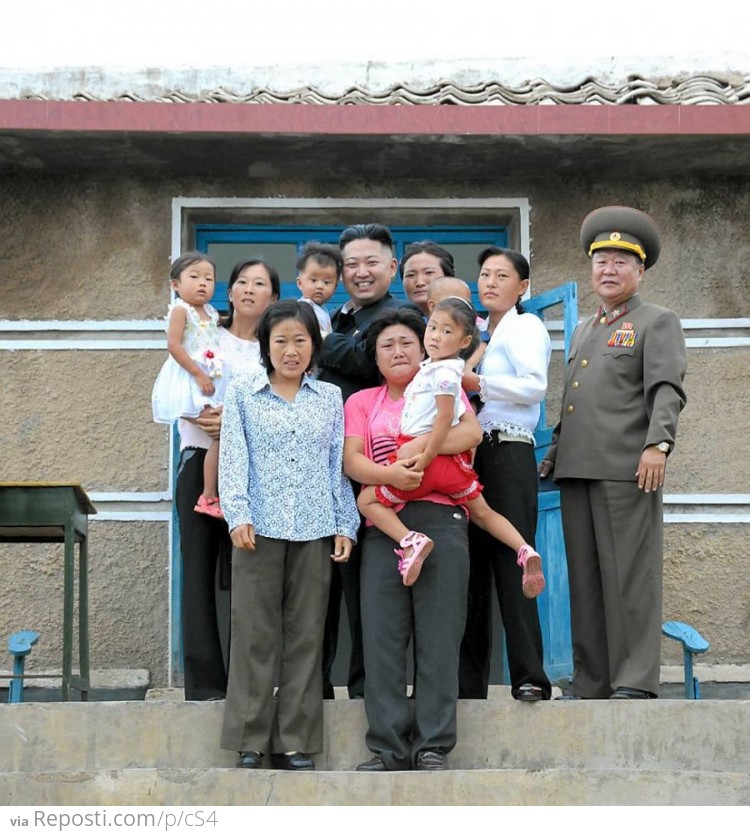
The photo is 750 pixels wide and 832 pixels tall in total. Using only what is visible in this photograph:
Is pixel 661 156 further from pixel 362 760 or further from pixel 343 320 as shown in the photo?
pixel 362 760

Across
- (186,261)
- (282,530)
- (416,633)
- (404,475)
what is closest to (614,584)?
(416,633)

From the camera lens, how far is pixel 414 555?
565 cm

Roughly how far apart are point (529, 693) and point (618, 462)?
952 millimetres

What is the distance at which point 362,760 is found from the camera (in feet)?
18.9

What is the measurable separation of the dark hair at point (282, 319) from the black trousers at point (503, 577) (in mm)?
822

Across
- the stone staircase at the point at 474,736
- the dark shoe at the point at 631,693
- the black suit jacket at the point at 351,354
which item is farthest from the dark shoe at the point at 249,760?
the black suit jacket at the point at 351,354

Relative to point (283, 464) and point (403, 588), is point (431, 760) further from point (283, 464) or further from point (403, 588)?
point (283, 464)

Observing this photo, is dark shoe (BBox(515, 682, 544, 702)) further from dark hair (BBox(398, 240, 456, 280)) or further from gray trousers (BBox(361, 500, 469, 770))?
dark hair (BBox(398, 240, 456, 280))

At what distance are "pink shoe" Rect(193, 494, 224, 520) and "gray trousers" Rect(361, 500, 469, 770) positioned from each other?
660mm

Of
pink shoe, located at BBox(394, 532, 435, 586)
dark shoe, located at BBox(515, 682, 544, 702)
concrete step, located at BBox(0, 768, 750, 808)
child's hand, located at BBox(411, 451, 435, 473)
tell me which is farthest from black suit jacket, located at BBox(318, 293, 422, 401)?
concrete step, located at BBox(0, 768, 750, 808)

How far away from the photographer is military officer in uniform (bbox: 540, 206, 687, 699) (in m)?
6.06

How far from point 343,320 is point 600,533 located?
1.34m

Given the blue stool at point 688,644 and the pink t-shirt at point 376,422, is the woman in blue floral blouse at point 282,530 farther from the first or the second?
the blue stool at point 688,644
